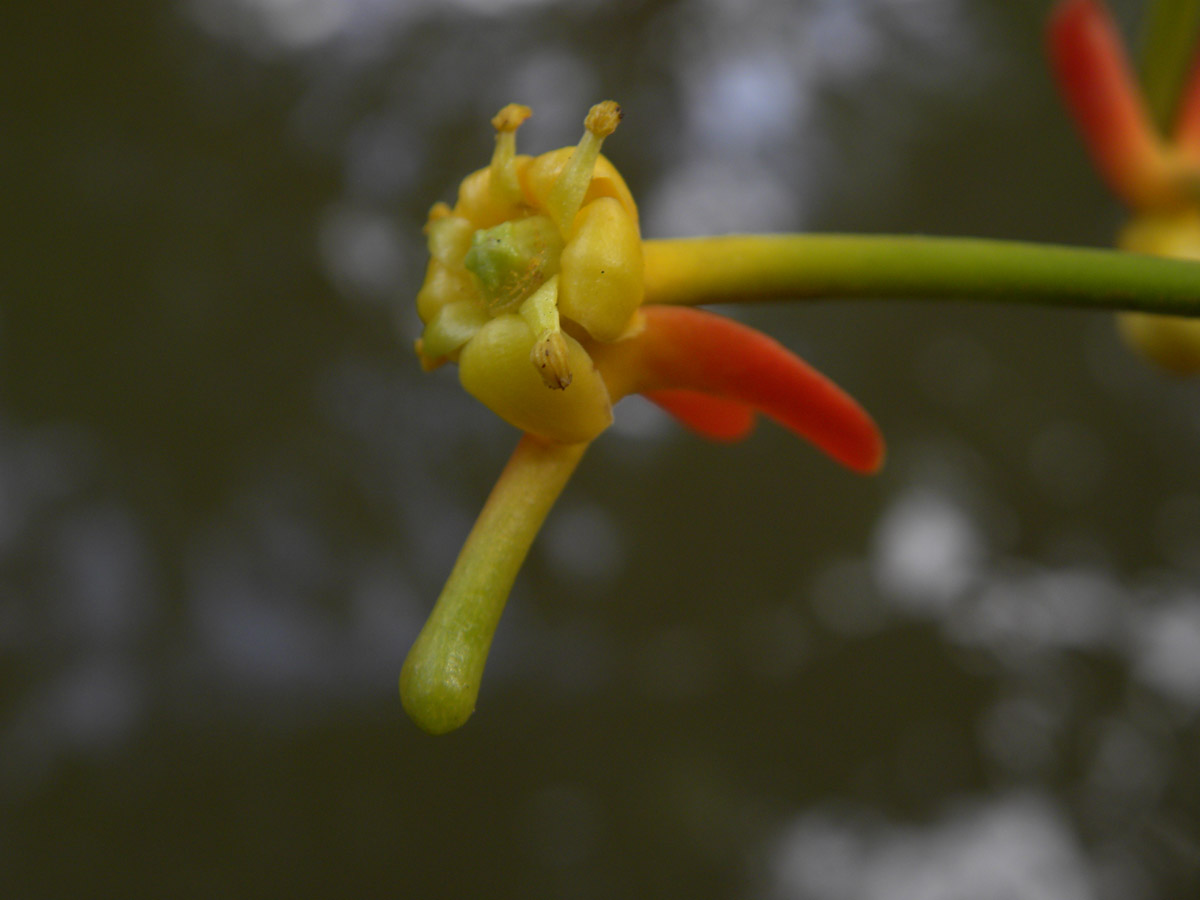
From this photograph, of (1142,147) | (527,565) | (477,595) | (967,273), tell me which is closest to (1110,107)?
(1142,147)

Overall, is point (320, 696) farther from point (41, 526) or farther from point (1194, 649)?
point (1194, 649)

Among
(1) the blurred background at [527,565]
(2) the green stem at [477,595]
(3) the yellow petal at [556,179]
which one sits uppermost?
(3) the yellow petal at [556,179]

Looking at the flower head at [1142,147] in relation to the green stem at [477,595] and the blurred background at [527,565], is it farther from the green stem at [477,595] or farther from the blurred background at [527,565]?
the blurred background at [527,565]

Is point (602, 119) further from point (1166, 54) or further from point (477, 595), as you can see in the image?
point (1166, 54)

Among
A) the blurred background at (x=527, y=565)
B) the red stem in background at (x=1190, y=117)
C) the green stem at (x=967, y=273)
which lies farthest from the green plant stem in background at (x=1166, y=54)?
the blurred background at (x=527, y=565)

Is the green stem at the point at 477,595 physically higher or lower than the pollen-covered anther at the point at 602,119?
lower

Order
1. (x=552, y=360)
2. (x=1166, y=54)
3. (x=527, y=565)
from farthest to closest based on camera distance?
(x=527, y=565) < (x=1166, y=54) < (x=552, y=360)

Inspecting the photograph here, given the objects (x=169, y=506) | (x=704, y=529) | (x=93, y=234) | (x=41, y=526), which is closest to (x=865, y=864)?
(x=704, y=529)

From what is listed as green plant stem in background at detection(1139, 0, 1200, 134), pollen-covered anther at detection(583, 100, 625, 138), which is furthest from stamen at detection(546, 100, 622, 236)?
green plant stem in background at detection(1139, 0, 1200, 134)
